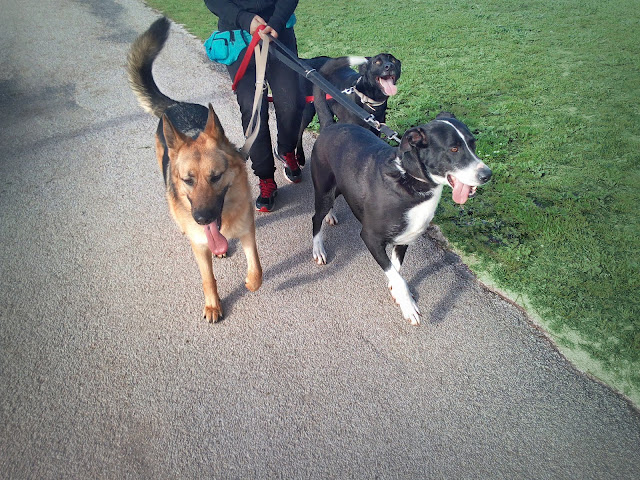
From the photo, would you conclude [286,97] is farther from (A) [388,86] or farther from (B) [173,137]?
(B) [173,137]

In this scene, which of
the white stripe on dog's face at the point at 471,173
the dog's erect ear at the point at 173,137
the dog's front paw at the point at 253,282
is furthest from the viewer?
the dog's front paw at the point at 253,282

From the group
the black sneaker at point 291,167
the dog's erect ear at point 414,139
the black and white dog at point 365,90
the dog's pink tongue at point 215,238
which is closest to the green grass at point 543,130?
the black and white dog at point 365,90

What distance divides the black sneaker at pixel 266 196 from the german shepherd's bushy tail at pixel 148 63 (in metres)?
1.19

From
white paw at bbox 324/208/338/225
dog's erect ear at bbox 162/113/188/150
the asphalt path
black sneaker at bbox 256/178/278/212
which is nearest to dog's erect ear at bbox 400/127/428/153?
the asphalt path

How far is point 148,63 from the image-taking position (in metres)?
3.99

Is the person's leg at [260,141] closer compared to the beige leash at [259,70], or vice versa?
Result: the beige leash at [259,70]

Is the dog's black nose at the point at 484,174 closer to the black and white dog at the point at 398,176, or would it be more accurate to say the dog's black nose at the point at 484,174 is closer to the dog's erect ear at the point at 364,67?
the black and white dog at the point at 398,176

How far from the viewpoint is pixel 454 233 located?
388cm

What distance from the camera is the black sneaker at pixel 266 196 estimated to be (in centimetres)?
432

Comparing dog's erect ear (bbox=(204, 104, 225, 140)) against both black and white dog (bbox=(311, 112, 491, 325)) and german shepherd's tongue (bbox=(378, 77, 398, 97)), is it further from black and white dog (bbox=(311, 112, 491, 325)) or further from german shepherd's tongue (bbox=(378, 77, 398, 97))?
german shepherd's tongue (bbox=(378, 77, 398, 97))

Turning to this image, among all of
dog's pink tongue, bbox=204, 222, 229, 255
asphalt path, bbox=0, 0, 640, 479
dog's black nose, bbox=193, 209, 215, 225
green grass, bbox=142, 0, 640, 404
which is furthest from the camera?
green grass, bbox=142, 0, 640, 404

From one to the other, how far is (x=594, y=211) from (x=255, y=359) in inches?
139

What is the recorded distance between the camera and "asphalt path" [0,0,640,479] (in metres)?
2.36

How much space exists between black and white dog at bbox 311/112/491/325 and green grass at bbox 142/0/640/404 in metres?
1.05
